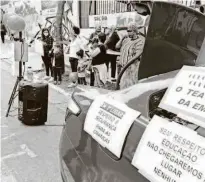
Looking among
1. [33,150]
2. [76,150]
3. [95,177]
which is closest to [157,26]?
[76,150]

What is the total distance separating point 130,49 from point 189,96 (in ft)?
17.0

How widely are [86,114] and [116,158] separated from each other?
435 mm

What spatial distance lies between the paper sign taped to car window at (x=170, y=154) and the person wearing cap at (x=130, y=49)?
181 inches

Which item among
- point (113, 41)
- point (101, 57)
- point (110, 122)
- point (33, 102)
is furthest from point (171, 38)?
point (101, 57)

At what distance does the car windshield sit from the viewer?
2230mm

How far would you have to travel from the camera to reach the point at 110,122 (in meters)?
1.60

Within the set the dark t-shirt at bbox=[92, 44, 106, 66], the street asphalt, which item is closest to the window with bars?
the dark t-shirt at bbox=[92, 44, 106, 66]

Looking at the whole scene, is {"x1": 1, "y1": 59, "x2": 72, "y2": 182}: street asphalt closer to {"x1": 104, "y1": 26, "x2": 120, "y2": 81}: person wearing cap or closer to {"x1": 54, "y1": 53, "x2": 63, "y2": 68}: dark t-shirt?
{"x1": 104, "y1": 26, "x2": 120, "y2": 81}: person wearing cap

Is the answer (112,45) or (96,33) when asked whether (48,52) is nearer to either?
(96,33)

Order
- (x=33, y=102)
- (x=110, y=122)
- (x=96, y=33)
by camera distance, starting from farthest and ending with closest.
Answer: (x=96, y=33), (x=33, y=102), (x=110, y=122)

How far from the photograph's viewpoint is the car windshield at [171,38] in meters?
2.23

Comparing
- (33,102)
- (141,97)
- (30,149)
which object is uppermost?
(141,97)

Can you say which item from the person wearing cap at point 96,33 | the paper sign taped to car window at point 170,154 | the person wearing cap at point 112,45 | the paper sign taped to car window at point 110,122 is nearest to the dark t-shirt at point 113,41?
the person wearing cap at point 112,45

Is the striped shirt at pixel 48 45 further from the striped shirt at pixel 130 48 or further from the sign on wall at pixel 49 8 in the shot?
the striped shirt at pixel 130 48
